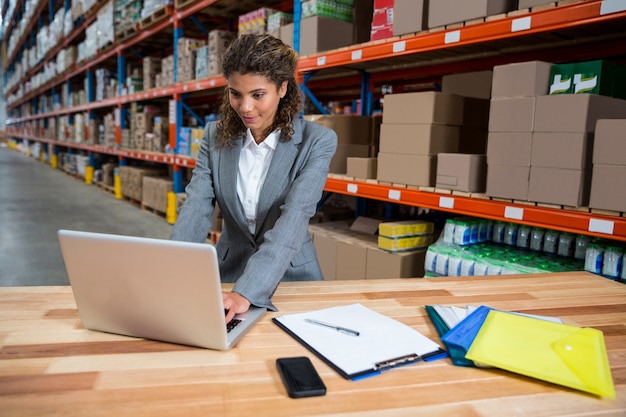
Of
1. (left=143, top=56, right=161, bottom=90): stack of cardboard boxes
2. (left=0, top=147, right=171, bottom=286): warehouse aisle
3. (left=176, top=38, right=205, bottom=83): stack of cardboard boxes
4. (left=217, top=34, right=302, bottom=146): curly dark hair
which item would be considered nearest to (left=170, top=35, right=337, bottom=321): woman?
(left=217, top=34, right=302, bottom=146): curly dark hair

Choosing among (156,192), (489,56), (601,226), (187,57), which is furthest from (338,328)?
(156,192)

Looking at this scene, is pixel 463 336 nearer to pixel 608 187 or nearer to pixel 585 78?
pixel 608 187

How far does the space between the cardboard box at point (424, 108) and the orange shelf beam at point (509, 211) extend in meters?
0.37

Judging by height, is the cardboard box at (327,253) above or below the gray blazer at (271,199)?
below

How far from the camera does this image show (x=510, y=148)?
2105 mm

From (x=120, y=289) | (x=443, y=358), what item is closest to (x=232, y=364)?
(x=120, y=289)

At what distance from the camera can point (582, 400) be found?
0.80 meters

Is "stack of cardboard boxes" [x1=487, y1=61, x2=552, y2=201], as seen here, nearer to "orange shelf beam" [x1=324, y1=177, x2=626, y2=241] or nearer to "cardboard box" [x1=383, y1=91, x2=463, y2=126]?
"orange shelf beam" [x1=324, y1=177, x2=626, y2=241]

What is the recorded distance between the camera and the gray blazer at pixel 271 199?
1.39 metres

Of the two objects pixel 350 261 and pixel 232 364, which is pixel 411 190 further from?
pixel 232 364

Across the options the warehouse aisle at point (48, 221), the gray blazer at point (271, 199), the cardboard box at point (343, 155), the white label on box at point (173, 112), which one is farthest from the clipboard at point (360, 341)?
the white label on box at point (173, 112)

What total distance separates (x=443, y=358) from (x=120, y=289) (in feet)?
2.04

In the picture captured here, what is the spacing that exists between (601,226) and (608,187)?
15cm

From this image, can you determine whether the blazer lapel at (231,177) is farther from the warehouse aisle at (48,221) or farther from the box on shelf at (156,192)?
the box on shelf at (156,192)
